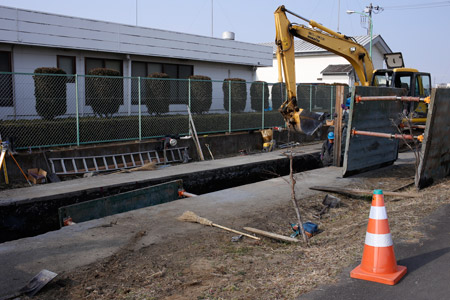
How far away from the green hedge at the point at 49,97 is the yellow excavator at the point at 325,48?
6521 mm

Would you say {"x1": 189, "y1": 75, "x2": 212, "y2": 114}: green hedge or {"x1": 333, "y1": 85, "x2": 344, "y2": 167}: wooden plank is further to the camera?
{"x1": 189, "y1": 75, "x2": 212, "y2": 114}: green hedge

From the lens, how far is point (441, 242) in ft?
18.1

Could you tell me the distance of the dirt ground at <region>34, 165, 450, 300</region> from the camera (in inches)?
178

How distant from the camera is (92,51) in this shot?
1744 cm

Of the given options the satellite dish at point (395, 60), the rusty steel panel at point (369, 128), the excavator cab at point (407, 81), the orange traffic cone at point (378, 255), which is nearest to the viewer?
the orange traffic cone at point (378, 255)

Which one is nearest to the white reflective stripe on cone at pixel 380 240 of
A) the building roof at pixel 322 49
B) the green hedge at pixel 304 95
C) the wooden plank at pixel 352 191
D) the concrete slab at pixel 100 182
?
the wooden plank at pixel 352 191

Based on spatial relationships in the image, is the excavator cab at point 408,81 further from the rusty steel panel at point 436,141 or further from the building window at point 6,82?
the building window at point 6,82

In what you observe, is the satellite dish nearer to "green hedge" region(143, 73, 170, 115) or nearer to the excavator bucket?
the excavator bucket

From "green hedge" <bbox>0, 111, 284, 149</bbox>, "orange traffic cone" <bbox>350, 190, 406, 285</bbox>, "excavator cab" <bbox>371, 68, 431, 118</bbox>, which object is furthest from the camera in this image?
"excavator cab" <bbox>371, 68, 431, 118</bbox>

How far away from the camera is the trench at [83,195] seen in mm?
8602

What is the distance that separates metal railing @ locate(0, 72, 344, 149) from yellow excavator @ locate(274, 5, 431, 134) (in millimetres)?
1077

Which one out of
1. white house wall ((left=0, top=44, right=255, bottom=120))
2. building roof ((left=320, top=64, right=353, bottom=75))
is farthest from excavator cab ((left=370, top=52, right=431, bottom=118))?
building roof ((left=320, top=64, right=353, bottom=75))

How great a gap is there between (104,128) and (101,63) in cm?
546

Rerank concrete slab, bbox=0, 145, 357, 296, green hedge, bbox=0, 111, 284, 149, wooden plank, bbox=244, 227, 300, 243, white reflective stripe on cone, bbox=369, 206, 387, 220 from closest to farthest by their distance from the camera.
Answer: white reflective stripe on cone, bbox=369, 206, 387, 220 < concrete slab, bbox=0, 145, 357, 296 < wooden plank, bbox=244, 227, 300, 243 < green hedge, bbox=0, 111, 284, 149
